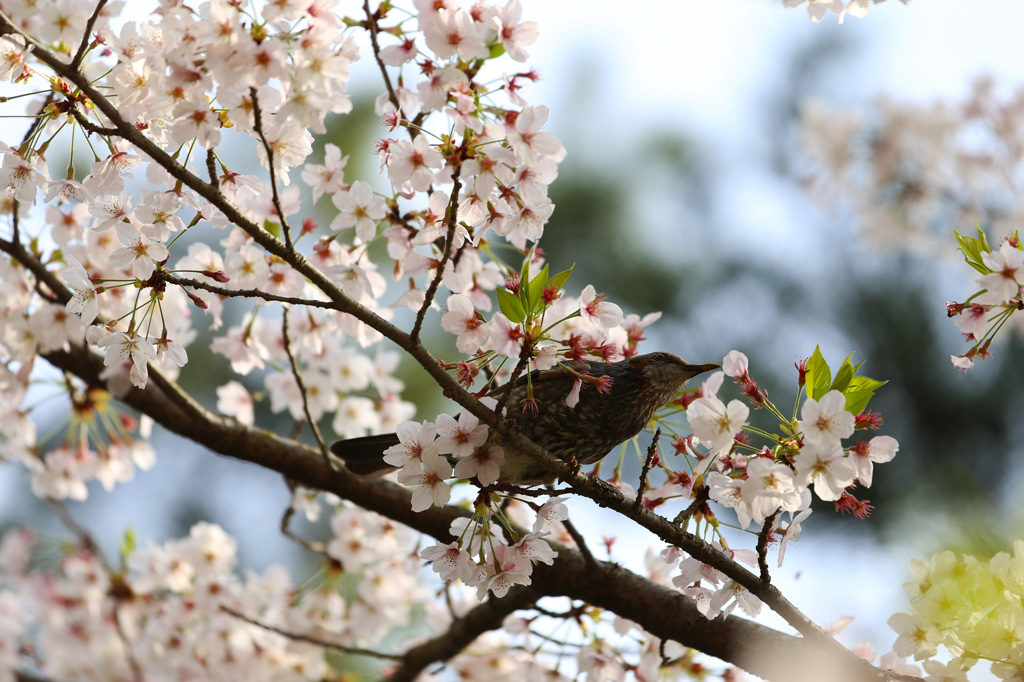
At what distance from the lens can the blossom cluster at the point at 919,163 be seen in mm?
6246

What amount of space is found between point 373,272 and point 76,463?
5.65 feet

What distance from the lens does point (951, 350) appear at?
24.9 ft

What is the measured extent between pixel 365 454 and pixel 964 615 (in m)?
1.54

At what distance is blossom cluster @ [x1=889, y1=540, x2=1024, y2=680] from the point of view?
5.14 ft

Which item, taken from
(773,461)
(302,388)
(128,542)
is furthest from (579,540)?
(128,542)

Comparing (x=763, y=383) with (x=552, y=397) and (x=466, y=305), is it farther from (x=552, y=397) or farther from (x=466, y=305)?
(x=466, y=305)

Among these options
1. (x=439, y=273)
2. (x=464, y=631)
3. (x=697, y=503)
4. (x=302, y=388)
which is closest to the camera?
(x=439, y=273)

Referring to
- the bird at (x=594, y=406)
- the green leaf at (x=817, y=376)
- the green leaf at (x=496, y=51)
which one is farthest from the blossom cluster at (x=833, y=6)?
the bird at (x=594, y=406)

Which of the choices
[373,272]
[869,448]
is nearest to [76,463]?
[373,272]

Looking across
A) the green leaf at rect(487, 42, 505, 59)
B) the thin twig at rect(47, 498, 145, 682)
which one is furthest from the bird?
the thin twig at rect(47, 498, 145, 682)

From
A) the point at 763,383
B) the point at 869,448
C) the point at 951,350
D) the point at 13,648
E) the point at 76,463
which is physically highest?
the point at 951,350

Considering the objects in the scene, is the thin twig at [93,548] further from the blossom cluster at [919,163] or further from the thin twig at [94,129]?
the blossom cluster at [919,163]

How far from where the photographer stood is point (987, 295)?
1572 mm

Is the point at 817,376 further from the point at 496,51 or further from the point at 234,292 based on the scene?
the point at 234,292
